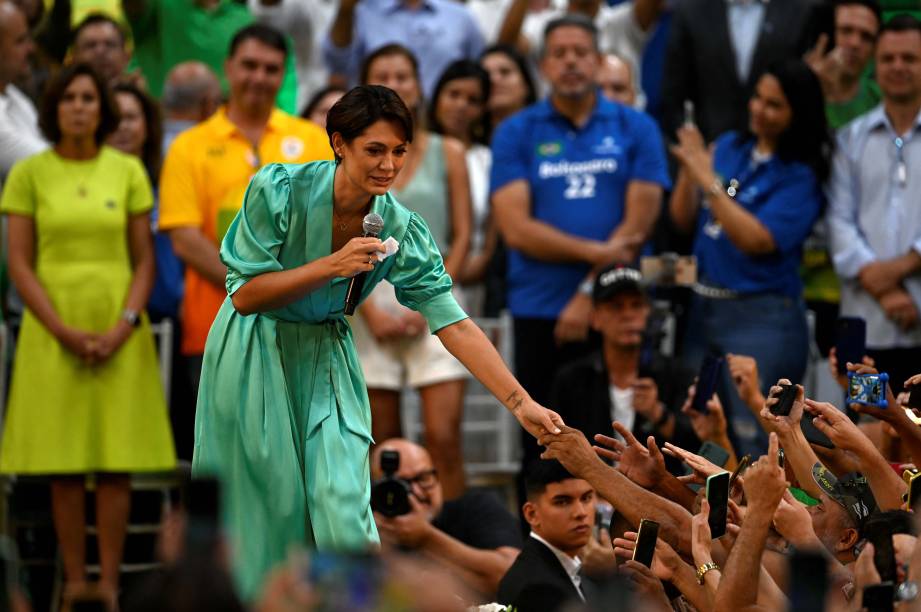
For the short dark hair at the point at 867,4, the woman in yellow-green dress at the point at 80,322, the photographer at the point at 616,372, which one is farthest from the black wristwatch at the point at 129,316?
the short dark hair at the point at 867,4

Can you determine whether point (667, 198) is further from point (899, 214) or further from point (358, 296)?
point (358, 296)

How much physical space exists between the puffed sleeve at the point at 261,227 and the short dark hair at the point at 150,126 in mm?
3656

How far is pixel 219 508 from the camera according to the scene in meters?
2.82

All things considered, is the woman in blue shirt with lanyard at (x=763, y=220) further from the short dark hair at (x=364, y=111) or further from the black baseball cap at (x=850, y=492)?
the short dark hair at (x=364, y=111)

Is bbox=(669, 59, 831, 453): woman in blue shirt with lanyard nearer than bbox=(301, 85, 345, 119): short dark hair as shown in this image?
Yes

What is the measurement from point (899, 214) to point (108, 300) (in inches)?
150

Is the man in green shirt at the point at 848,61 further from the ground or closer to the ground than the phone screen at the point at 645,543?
further from the ground

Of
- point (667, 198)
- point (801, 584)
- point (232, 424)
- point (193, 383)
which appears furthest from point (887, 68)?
point (801, 584)

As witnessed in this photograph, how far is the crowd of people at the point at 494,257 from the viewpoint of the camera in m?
5.41

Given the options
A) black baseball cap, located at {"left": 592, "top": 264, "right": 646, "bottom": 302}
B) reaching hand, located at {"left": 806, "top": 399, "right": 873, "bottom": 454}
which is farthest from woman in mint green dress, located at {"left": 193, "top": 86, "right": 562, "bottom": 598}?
black baseball cap, located at {"left": 592, "top": 264, "right": 646, "bottom": 302}

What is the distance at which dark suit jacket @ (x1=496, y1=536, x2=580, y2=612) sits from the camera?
5.68m

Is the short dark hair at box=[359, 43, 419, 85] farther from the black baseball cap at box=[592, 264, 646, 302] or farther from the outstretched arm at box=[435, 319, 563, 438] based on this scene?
the outstretched arm at box=[435, 319, 563, 438]

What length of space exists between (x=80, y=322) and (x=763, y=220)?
3.27 m

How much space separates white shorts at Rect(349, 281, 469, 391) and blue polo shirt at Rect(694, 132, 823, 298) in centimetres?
134
